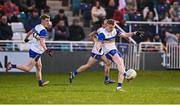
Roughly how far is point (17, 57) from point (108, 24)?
28.7 ft

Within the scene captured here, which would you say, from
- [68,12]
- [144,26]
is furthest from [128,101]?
[68,12]

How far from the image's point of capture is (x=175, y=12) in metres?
33.8

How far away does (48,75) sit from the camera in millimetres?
28469

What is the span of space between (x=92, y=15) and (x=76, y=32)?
148 cm

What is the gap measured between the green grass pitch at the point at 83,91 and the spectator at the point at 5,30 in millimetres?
2032

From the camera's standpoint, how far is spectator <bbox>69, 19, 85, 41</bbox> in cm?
3128

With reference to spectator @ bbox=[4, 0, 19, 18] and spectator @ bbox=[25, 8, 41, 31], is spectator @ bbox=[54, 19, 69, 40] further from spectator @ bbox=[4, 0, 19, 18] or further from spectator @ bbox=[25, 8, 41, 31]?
spectator @ bbox=[4, 0, 19, 18]

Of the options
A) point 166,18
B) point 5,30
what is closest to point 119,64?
point 5,30

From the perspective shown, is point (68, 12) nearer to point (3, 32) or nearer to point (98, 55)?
point (3, 32)

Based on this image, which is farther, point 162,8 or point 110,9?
point 162,8

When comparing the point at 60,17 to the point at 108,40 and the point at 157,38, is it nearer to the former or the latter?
the point at 157,38

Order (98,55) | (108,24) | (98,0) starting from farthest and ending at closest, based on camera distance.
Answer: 1. (98,0)
2. (98,55)
3. (108,24)

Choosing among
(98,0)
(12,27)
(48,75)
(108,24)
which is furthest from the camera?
(98,0)

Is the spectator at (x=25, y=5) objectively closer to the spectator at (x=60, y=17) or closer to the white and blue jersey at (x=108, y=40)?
the spectator at (x=60, y=17)
